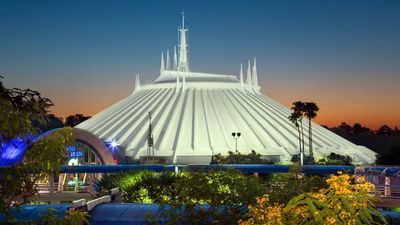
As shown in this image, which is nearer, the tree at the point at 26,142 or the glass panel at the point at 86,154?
the tree at the point at 26,142

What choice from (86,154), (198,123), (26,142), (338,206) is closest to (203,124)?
(198,123)

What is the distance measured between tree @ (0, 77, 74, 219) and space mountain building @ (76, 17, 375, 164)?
144 ft

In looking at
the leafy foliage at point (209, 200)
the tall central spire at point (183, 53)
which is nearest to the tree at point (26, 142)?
the leafy foliage at point (209, 200)

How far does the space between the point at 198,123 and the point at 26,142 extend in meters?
60.9

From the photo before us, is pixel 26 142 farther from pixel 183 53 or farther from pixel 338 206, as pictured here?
pixel 183 53

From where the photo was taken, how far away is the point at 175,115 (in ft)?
235

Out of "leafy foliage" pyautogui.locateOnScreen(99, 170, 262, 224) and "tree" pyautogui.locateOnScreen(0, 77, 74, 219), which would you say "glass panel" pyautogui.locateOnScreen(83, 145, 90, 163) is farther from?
"tree" pyautogui.locateOnScreen(0, 77, 74, 219)

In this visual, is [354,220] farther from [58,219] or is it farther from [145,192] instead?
[145,192]

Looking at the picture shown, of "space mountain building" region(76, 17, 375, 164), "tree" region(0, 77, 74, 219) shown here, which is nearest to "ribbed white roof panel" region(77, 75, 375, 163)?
"space mountain building" region(76, 17, 375, 164)

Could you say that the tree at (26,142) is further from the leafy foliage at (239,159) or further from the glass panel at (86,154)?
the leafy foliage at (239,159)

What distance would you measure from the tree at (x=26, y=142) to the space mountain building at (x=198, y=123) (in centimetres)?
4375

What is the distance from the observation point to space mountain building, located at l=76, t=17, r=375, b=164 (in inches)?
2518

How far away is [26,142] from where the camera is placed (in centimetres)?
862

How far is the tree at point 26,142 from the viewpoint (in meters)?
7.91
